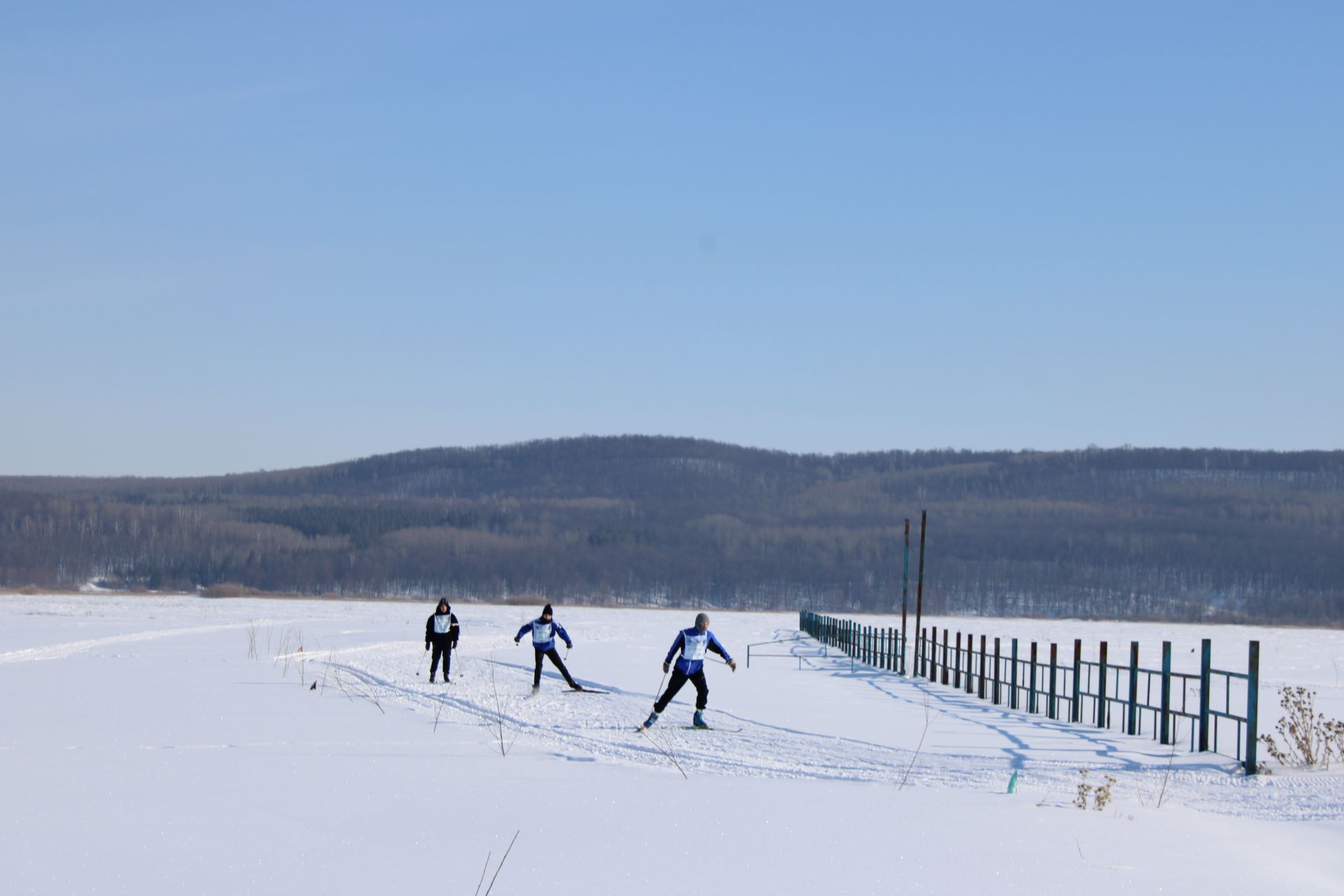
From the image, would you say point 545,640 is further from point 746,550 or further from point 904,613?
point 746,550

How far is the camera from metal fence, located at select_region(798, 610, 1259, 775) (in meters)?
16.3

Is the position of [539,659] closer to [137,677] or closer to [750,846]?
[137,677]

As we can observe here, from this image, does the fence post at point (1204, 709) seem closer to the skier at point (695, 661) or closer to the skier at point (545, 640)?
the skier at point (695, 661)

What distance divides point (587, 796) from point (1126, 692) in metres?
21.0

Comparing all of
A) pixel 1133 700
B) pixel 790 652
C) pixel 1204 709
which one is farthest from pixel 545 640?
pixel 790 652

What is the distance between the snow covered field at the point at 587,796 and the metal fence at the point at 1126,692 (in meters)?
0.56

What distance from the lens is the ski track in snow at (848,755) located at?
12.1 meters

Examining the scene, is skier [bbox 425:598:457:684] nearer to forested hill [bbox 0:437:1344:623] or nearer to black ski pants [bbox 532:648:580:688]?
black ski pants [bbox 532:648:580:688]

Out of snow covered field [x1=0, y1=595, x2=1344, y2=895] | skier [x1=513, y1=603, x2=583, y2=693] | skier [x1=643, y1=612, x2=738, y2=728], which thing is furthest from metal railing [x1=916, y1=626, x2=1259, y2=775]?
skier [x1=513, y1=603, x2=583, y2=693]

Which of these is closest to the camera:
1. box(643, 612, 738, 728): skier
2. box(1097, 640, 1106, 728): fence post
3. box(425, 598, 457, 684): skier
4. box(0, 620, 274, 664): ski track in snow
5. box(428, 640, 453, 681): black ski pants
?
box(643, 612, 738, 728): skier

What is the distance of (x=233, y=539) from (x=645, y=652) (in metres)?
131

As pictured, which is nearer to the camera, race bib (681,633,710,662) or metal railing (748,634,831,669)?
race bib (681,633,710,662)

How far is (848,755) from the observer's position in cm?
1405

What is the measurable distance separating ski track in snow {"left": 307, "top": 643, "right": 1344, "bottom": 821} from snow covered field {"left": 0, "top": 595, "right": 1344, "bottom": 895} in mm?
69
